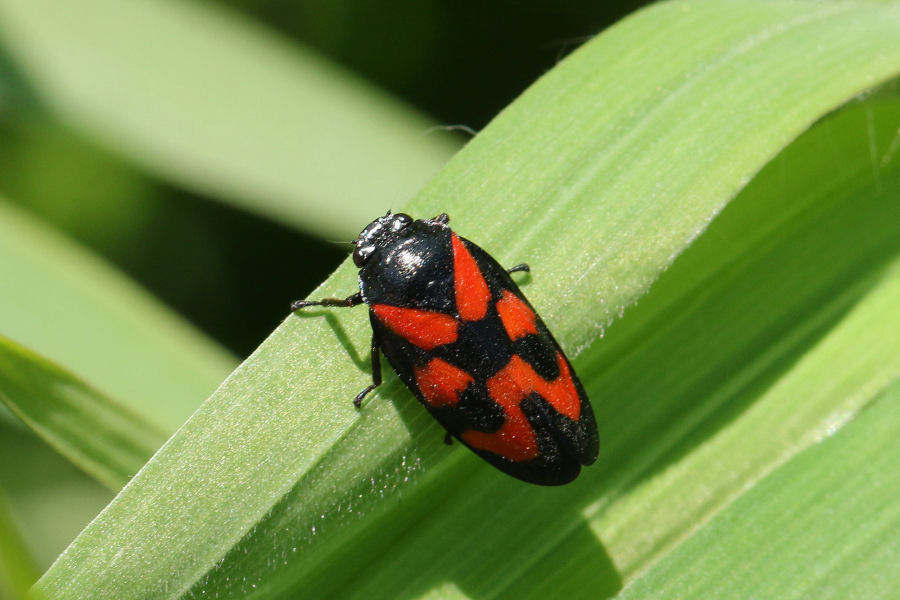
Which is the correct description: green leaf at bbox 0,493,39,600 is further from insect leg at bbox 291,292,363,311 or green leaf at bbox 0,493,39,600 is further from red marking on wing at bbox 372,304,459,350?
red marking on wing at bbox 372,304,459,350

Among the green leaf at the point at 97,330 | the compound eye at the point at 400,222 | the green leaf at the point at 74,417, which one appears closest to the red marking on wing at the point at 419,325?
the compound eye at the point at 400,222

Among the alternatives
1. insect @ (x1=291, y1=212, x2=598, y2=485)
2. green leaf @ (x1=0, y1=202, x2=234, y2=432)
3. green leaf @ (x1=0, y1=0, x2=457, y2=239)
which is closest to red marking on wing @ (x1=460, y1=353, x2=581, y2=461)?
insect @ (x1=291, y1=212, x2=598, y2=485)

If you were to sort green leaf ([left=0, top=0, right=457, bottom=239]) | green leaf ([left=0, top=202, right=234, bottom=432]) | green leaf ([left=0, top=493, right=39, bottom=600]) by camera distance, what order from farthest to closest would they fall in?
green leaf ([left=0, top=0, right=457, bottom=239])
green leaf ([left=0, top=202, right=234, bottom=432])
green leaf ([left=0, top=493, right=39, bottom=600])

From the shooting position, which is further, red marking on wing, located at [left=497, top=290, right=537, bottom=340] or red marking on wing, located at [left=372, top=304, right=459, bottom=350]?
red marking on wing, located at [left=372, top=304, right=459, bottom=350]

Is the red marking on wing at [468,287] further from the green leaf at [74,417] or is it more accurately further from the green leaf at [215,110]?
the green leaf at [215,110]

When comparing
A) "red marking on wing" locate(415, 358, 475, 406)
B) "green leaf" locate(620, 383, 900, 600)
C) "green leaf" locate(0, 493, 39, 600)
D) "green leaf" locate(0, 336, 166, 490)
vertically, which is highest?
"green leaf" locate(0, 493, 39, 600)

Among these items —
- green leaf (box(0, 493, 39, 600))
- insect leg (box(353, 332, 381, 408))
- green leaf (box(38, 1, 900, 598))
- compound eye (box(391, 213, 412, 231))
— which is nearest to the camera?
green leaf (box(0, 493, 39, 600))

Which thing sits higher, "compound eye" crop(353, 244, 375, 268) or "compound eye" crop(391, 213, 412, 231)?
"compound eye" crop(353, 244, 375, 268)

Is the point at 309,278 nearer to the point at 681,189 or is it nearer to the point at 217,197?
the point at 217,197
